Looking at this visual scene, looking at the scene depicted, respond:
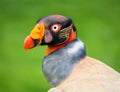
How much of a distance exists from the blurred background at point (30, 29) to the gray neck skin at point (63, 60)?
1.94 meters

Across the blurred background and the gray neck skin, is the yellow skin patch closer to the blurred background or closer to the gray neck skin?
the gray neck skin

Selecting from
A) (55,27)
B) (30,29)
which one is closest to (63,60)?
(55,27)

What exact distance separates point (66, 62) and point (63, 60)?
0.02 metres

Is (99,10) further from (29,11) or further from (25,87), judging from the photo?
(25,87)

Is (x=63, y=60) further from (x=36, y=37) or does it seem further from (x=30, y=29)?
(x=30, y=29)

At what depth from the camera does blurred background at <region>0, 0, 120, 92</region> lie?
5.40 metres

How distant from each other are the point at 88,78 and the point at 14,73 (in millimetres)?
2546

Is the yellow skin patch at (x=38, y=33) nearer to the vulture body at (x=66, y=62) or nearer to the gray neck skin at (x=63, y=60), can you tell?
the vulture body at (x=66, y=62)

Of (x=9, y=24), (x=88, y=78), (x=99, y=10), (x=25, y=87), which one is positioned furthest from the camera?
(x=99, y=10)

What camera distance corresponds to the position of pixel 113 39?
243 inches

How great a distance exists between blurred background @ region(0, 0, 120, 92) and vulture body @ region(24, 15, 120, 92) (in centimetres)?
195

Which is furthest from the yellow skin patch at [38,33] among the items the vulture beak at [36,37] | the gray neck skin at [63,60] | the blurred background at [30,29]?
the blurred background at [30,29]

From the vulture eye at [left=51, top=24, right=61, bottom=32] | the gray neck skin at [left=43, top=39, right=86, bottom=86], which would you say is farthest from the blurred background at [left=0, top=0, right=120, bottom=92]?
the vulture eye at [left=51, top=24, right=61, bottom=32]

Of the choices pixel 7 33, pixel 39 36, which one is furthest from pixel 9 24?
pixel 39 36
